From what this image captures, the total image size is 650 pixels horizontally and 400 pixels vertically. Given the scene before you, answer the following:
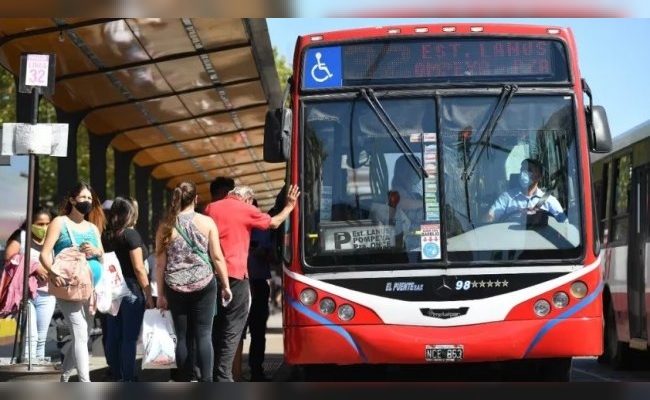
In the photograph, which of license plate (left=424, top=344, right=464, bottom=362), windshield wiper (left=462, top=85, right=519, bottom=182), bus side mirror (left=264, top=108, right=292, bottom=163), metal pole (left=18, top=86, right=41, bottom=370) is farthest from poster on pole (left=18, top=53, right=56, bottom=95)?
license plate (left=424, top=344, right=464, bottom=362)

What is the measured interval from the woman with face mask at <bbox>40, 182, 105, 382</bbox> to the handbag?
49 millimetres

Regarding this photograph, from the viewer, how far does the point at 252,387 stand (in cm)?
1178

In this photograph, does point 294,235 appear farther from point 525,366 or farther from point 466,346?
point 525,366

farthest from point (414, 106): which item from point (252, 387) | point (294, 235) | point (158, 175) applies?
point (158, 175)

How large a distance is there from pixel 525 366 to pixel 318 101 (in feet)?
13.1

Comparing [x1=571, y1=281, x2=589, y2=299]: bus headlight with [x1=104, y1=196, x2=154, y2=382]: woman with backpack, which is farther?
[x1=104, y1=196, x2=154, y2=382]: woman with backpack

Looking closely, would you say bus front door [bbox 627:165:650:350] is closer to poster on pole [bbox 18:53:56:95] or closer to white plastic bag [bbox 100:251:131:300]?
white plastic bag [bbox 100:251:131:300]

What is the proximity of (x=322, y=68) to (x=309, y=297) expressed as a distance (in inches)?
79.2

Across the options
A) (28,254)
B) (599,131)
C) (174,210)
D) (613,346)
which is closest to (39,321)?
(28,254)

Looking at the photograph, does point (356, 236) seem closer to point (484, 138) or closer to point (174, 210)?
point (484, 138)

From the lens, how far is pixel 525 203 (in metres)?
11.0

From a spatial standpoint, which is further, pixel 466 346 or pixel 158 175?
pixel 158 175

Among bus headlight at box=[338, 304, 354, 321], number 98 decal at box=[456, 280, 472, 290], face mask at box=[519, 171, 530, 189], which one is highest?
face mask at box=[519, 171, 530, 189]

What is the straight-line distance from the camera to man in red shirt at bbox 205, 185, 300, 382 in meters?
11.7
